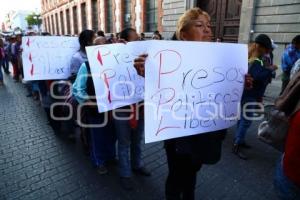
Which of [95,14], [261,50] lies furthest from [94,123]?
[95,14]

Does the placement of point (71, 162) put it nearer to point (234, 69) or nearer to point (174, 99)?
point (174, 99)

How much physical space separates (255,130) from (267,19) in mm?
5108

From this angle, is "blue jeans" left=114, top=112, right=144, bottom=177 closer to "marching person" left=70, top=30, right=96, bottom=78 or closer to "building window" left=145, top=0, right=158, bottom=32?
"marching person" left=70, top=30, right=96, bottom=78

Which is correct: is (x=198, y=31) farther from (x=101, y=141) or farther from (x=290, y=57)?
(x=290, y=57)

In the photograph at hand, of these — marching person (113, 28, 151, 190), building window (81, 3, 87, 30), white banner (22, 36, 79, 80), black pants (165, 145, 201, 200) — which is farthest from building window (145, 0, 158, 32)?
black pants (165, 145, 201, 200)

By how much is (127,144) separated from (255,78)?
1.84 meters

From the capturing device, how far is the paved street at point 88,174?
267 cm

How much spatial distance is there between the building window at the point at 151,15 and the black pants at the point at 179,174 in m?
13.2

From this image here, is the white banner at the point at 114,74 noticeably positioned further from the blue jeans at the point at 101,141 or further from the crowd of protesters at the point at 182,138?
the blue jeans at the point at 101,141

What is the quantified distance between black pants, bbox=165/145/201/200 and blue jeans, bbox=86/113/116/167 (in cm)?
116

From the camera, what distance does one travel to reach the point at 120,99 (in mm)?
2277

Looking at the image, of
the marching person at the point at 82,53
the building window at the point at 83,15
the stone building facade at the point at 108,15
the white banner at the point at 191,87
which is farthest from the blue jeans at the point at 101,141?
the building window at the point at 83,15

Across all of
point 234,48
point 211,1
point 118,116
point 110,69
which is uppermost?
point 211,1

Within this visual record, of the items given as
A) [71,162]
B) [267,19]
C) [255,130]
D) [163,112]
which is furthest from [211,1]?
[163,112]
